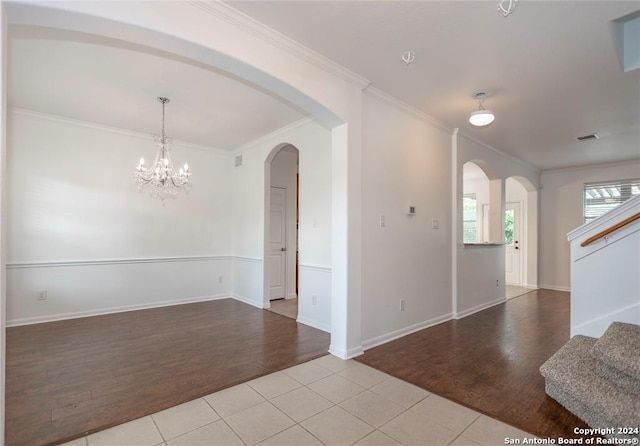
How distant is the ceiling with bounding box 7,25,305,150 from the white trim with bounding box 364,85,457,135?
1080 millimetres

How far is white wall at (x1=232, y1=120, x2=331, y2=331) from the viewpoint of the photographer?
4.17m

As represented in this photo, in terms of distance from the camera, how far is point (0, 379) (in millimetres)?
1630

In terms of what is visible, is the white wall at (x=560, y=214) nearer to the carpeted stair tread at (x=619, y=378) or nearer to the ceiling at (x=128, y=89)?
the carpeted stair tread at (x=619, y=378)

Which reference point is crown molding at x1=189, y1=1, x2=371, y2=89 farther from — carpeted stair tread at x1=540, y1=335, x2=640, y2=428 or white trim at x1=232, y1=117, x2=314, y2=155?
carpeted stair tread at x1=540, y1=335, x2=640, y2=428

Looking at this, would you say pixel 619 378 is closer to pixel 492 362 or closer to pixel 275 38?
pixel 492 362

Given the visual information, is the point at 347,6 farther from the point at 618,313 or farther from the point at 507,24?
the point at 618,313

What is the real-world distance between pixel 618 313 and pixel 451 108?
271 centimetres

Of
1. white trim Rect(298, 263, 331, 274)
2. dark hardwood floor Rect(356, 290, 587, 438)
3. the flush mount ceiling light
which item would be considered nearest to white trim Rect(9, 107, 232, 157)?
white trim Rect(298, 263, 331, 274)

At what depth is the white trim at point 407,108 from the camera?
3.51 metres

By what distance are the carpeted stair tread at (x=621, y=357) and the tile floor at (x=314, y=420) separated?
812 mm

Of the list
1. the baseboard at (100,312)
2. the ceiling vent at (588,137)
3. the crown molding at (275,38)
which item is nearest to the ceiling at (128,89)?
the crown molding at (275,38)

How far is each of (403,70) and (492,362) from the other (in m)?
2.97

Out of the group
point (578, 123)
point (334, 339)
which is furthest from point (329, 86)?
point (578, 123)

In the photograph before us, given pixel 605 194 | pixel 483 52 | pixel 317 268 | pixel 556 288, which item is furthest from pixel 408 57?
pixel 556 288
